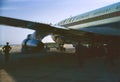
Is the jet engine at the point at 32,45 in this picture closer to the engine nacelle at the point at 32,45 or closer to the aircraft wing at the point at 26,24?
the engine nacelle at the point at 32,45

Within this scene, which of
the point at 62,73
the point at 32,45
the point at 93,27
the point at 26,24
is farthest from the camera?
the point at 93,27

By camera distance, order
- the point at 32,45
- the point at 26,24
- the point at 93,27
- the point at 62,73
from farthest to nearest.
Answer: the point at 93,27 → the point at 32,45 → the point at 26,24 → the point at 62,73

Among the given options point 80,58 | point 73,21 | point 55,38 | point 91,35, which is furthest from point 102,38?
point 55,38

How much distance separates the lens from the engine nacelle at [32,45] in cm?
1748

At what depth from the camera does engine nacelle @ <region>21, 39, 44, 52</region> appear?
17.5 meters

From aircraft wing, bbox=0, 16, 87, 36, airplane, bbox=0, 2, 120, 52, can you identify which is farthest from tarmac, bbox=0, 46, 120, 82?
aircraft wing, bbox=0, 16, 87, 36

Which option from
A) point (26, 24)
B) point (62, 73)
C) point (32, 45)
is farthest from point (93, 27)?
point (62, 73)

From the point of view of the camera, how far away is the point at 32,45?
1830cm

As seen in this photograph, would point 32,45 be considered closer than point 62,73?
No

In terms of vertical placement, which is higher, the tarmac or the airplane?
the airplane

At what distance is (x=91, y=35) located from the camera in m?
16.9

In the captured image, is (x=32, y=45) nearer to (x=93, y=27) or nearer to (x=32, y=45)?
(x=32, y=45)

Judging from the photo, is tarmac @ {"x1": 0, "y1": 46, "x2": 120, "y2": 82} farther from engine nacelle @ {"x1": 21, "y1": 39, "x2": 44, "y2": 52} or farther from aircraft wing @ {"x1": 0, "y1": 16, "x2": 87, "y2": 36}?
engine nacelle @ {"x1": 21, "y1": 39, "x2": 44, "y2": 52}

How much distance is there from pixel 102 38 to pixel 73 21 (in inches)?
233
